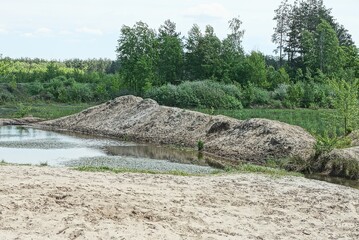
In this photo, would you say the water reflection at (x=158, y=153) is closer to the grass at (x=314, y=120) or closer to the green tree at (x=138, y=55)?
the grass at (x=314, y=120)

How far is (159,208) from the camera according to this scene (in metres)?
11.3

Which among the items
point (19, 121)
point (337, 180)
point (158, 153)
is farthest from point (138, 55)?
point (337, 180)

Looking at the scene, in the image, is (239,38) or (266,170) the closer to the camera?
(266,170)

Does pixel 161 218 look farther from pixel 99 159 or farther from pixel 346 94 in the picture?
pixel 346 94

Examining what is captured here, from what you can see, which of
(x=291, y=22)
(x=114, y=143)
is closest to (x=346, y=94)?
(x=114, y=143)

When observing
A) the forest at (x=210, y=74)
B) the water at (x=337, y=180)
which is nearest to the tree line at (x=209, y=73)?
the forest at (x=210, y=74)

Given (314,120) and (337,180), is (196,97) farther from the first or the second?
(337,180)

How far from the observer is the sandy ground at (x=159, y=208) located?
384 inches

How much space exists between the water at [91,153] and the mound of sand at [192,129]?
1947 mm

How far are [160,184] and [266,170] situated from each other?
5.98 metres

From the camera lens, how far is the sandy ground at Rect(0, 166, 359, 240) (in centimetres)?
975

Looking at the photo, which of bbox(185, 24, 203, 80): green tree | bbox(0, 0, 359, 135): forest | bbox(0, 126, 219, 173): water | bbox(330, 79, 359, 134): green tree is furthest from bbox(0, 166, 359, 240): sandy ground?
bbox(185, 24, 203, 80): green tree

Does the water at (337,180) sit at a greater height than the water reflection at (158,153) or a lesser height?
Answer: lesser

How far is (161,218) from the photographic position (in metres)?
10.7
